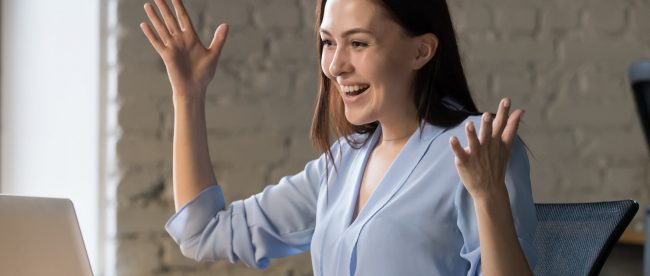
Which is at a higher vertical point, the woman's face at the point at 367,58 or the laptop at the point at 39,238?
the woman's face at the point at 367,58

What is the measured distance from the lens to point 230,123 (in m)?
2.52

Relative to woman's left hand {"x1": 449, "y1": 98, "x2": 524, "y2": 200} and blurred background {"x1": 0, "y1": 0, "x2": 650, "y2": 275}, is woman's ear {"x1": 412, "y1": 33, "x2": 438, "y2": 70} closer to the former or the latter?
woman's left hand {"x1": 449, "y1": 98, "x2": 524, "y2": 200}

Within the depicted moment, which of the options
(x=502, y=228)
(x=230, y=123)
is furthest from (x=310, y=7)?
(x=502, y=228)

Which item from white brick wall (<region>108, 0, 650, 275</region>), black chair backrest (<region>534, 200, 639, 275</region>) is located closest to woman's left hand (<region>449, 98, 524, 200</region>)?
black chair backrest (<region>534, 200, 639, 275</region>)

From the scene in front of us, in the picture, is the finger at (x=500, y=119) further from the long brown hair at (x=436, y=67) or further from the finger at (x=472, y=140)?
the long brown hair at (x=436, y=67)

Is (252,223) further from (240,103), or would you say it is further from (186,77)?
(240,103)

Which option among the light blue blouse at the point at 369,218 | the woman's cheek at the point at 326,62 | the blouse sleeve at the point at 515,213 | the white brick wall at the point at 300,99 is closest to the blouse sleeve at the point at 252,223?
the light blue blouse at the point at 369,218

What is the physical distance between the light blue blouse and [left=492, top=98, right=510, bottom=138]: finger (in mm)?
155

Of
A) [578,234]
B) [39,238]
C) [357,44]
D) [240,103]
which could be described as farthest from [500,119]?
[240,103]

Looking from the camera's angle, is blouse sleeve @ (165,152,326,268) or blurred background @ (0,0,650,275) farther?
blurred background @ (0,0,650,275)

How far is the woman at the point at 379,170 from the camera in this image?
1368 mm

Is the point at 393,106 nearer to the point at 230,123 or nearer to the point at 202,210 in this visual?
the point at 202,210

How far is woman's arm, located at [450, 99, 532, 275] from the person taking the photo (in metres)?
1.27

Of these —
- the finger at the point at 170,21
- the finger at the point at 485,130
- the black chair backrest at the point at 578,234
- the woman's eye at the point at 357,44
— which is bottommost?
the black chair backrest at the point at 578,234
